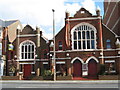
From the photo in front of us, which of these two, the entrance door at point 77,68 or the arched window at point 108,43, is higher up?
the arched window at point 108,43

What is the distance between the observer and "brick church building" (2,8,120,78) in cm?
2969

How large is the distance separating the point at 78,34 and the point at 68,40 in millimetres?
2029

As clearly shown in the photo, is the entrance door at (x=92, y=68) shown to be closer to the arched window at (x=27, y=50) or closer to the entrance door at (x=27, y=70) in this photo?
the arched window at (x=27, y=50)

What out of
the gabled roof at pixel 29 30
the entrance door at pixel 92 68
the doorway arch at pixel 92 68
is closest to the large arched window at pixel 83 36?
the doorway arch at pixel 92 68

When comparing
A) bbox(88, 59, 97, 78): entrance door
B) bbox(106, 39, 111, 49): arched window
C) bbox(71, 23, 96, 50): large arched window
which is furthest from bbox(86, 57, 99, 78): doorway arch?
bbox(106, 39, 111, 49): arched window

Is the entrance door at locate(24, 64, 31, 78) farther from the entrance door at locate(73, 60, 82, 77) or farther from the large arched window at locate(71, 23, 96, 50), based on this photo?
the large arched window at locate(71, 23, 96, 50)

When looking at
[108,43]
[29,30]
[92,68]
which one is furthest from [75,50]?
[29,30]

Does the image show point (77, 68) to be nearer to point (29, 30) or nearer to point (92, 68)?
point (92, 68)

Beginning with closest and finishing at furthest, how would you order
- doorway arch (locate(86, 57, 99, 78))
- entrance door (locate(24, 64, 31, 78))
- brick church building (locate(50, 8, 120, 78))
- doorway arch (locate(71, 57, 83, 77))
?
brick church building (locate(50, 8, 120, 78)) < doorway arch (locate(86, 57, 99, 78)) < doorway arch (locate(71, 57, 83, 77)) < entrance door (locate(24, 64, 31, 78))

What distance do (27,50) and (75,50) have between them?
936 centimetres

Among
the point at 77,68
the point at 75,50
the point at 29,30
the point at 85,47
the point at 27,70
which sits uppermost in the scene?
the point at 29,30

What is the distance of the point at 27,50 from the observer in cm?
3369

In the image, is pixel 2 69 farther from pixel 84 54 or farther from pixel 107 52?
pixel 107 52

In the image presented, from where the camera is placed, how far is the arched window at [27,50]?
3347 cm
